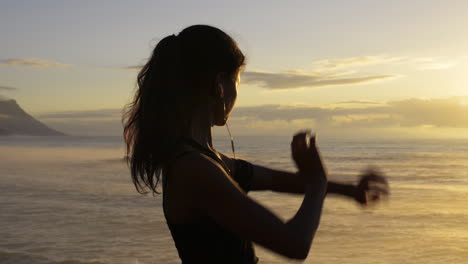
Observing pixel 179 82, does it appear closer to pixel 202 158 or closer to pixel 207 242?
pixel 202 158

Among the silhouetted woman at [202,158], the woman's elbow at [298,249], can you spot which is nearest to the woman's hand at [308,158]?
the silhouetted woman at [202,158]

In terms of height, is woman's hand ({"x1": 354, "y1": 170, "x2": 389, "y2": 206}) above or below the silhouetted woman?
below

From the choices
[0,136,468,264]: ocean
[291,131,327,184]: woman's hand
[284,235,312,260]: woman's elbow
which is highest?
[291,131,327,184]: woman's hand

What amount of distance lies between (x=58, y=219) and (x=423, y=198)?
901 centimetres

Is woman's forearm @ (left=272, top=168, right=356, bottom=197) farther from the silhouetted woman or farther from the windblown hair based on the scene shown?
the windblown hair

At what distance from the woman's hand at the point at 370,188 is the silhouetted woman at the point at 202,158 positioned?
508 millimetres

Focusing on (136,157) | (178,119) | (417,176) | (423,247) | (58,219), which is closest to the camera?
(178,119)

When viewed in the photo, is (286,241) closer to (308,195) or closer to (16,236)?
(308,195)

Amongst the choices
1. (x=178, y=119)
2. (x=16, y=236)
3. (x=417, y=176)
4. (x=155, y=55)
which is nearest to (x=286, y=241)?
(x=178, y=119)

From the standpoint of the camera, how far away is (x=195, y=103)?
5.92 feet

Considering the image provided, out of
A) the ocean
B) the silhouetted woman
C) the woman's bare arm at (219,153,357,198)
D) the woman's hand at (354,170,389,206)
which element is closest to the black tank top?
the silhouetted woman

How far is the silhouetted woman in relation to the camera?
61.1 inches

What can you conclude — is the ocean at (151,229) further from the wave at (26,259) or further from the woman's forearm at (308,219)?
the woman's forearm at (308,219)

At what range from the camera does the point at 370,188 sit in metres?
2.11
